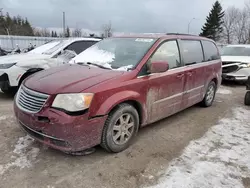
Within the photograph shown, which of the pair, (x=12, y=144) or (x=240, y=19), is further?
(x=240, y=19)

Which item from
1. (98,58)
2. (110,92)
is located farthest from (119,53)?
(110,92)

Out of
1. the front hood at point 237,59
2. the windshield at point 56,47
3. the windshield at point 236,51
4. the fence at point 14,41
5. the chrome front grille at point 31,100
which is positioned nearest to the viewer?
the chrome front grille at point 31,100

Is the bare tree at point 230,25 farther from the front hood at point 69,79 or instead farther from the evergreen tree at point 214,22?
the front hood at point 69,79

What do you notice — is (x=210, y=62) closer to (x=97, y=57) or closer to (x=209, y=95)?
(x=209, y=95)

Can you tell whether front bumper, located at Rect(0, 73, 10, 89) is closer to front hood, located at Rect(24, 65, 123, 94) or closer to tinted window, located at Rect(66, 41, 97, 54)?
tinted window, located at Rect(66, 41, 97, 54)

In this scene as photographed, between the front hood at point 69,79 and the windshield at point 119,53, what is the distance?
29 cm

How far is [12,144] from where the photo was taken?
3.42 m

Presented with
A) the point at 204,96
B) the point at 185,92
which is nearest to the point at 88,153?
the point at 185,92

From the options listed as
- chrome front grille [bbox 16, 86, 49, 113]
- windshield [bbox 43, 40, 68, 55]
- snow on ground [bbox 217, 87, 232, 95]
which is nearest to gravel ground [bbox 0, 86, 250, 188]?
chrome front grille [bbox 16, 86, 49, 113]

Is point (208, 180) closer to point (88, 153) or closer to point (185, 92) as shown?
point (88, 153)

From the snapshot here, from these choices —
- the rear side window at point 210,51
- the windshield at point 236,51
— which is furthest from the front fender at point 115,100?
the windshield at point 236,51

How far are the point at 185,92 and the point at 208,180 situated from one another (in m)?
2.03

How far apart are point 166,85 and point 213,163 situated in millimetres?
1406

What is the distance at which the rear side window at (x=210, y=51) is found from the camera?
17.3 feet
